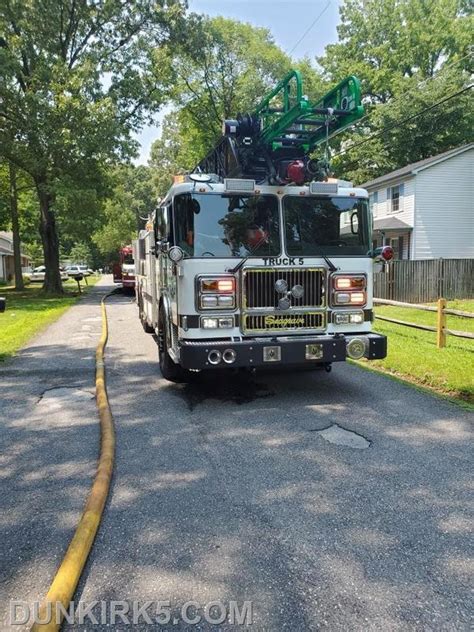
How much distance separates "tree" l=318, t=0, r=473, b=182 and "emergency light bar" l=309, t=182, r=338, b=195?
1211 inches

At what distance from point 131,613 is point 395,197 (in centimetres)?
2872

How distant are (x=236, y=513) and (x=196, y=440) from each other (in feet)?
5.14

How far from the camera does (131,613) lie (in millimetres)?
2566

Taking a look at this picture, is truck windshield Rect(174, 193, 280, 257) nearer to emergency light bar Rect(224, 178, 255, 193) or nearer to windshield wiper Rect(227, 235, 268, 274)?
windshield wiper Rect(227, 235, 268, 274)

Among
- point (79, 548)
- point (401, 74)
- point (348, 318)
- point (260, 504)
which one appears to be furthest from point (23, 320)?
point (401, 74)

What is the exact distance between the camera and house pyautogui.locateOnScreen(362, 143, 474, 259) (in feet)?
86.7

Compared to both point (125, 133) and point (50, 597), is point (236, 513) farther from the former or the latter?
point (125, 133)

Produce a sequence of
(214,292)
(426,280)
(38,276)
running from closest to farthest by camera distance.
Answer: (214,292) < (426,280) < (38,276)

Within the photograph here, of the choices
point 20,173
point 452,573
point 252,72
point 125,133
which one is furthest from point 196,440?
point 252,72

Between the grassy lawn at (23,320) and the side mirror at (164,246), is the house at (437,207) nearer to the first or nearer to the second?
the grassy lawn at (23,320)

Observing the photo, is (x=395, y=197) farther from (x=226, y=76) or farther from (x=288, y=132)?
(x=288, y=132)

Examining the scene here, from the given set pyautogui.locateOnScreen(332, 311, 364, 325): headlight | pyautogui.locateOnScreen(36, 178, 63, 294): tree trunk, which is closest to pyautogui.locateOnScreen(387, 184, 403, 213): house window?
pyautogui.locateOnScreen(36, 178, 63, 294): tree trunk

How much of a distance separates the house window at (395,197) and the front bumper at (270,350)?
2367 centimetres

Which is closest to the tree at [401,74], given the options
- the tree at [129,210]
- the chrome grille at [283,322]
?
the tree at [129,210]
